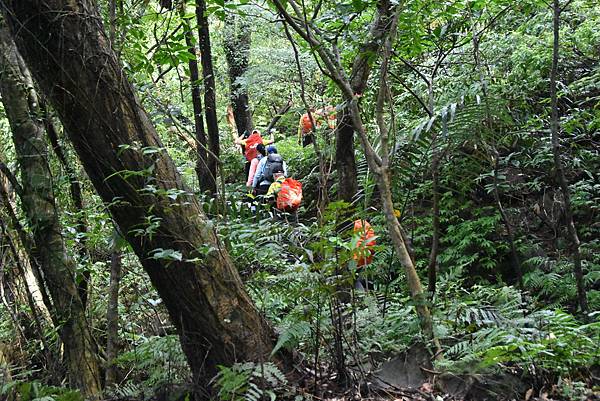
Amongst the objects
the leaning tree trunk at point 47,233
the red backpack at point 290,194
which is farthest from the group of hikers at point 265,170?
the leaning tree trunk at point 47,233

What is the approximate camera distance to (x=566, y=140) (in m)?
7.42

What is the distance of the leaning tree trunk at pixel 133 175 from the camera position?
3188 mm

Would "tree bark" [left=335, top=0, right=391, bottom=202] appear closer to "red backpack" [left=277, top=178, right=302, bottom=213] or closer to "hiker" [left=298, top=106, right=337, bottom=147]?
"hiker" [left=298, top=106, right=337, bottom=147]

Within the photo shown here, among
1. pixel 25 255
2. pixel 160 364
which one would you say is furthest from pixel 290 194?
pixel 160 364

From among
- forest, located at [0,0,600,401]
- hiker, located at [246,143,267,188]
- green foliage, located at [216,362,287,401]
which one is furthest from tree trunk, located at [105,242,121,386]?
hiker, located at [246,143,267,188]

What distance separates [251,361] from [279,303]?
70 cm

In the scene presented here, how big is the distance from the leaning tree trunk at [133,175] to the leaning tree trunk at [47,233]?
3.23 feet

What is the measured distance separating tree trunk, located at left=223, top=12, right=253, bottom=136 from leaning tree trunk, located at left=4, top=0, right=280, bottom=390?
9603 millimetres

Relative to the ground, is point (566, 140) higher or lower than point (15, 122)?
lower

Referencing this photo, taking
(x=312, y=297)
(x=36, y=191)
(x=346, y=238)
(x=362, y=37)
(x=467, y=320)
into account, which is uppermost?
(x=362, y=37)

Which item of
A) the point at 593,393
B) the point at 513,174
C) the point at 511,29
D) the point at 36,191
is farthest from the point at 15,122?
the point at 511,29

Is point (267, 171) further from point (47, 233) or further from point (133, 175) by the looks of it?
point (133, 175)

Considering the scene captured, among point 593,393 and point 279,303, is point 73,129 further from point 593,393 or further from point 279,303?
point 593,393

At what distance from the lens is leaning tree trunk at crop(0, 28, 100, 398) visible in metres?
4.09
